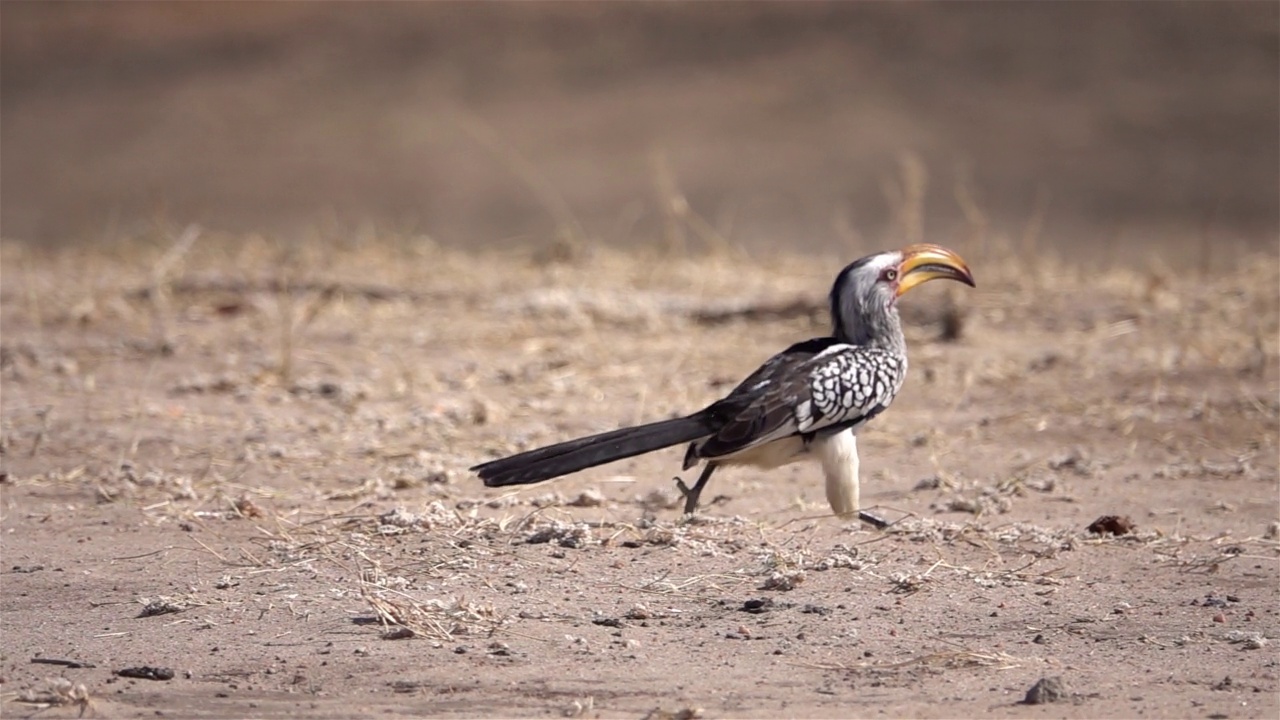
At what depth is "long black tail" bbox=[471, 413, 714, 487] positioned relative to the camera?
430cm

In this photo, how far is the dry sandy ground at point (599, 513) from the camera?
3.63m

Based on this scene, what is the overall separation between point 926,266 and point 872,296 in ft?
0.85

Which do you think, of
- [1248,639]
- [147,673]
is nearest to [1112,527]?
[1248,639]

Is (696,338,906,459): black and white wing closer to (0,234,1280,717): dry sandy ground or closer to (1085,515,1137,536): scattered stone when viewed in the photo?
(0,234,1280,717): dry sandy ground

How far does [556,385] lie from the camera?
6980mm

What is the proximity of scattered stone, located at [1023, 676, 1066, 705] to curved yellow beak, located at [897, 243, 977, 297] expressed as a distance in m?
1.90

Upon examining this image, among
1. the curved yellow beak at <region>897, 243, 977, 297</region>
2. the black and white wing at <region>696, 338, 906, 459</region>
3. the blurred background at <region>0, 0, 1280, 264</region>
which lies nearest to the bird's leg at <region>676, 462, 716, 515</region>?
the black and white wing at <region>696, 338, 906, 459</region>

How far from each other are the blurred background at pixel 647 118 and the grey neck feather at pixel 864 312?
883 centimetres

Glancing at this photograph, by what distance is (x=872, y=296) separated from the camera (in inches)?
203

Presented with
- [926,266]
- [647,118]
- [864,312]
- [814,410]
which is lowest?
[814,410]

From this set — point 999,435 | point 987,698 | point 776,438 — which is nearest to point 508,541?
point 776,438

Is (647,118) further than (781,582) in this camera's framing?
Yes

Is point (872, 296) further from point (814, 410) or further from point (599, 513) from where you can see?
point (599, 513)

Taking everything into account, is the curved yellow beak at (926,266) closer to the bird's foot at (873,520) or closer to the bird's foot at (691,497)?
the bird's foot at (873,520)
